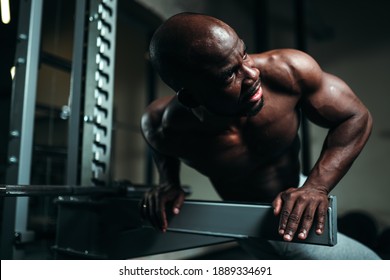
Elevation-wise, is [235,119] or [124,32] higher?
[124,32]

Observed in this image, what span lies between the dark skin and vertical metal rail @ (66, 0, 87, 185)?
11.2 inches

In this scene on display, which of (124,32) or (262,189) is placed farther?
(124,32)

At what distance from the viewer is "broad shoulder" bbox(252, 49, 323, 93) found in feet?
3.35

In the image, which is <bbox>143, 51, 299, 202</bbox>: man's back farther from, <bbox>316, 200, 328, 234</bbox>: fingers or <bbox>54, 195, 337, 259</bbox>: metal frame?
<bbox>316, 200, 328, 234</bbox>: fingers

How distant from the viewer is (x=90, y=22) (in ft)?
4.63

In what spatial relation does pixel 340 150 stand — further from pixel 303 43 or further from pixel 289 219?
pixel 303 43

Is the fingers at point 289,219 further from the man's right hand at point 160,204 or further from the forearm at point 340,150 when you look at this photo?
the man's right hand at point 160,204

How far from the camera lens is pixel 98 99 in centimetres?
137

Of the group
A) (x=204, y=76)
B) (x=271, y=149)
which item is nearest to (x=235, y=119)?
(x=271, y=149)

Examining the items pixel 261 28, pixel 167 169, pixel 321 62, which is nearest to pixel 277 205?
pixel 167 169

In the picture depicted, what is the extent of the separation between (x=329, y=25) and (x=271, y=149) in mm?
3051

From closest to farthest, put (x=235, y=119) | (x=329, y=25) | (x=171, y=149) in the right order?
(x=235, y=119) < (x=171, y=149) < (x=329, y=25)

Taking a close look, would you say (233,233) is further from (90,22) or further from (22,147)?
(90,22)

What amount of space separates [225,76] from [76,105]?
2.38ft
